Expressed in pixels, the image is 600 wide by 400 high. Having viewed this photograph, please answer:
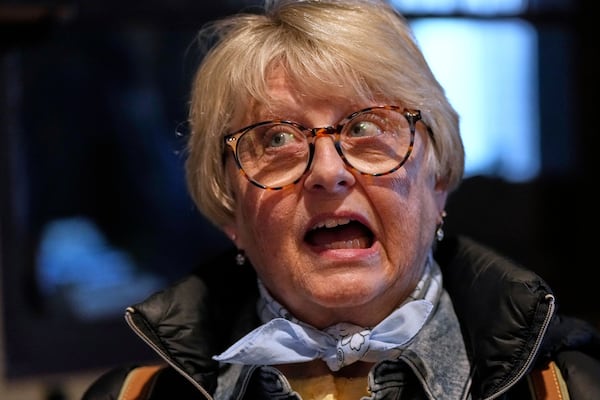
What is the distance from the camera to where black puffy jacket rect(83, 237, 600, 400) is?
52.2 inches

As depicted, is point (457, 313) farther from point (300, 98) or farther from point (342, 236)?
point (300, 98)

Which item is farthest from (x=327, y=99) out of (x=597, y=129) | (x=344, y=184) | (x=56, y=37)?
(x=597, y=129)

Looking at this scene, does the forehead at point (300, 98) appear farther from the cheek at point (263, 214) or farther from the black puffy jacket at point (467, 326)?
the black puffy jacket at point (467, 326)

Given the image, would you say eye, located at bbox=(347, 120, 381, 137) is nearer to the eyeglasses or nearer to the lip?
the eyeglasses

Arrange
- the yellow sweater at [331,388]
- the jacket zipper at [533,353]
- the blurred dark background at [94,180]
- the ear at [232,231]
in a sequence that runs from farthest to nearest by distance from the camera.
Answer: the blurred dark background at [94,180] < the ear at [232,231] < the yellow sweater at [331,388] < the jacket zipper at [533,353]

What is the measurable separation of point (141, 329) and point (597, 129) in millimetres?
2752

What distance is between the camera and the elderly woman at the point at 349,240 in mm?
1353

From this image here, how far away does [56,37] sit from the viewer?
305 cm

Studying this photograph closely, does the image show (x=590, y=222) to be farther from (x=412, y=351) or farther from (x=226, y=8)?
(x=412, y=351)

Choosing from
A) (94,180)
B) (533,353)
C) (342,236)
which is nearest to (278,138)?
(342,236)

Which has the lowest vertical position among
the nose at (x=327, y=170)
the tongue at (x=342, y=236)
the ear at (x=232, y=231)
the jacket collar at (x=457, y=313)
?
the jacket collar at (x=457, y=313)

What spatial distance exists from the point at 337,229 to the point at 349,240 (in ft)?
0.08

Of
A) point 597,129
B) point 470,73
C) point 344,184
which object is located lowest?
point 597,129

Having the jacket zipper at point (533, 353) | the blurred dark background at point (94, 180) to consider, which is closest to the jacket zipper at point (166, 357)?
the jacket zipper at point (533, 353)
